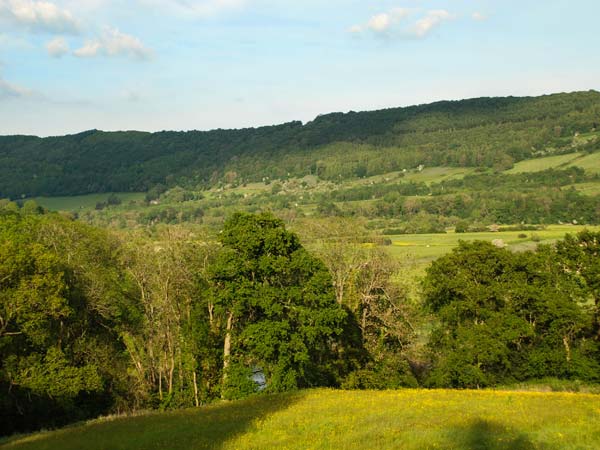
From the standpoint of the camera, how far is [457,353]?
4825cm

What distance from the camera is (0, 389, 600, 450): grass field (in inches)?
770

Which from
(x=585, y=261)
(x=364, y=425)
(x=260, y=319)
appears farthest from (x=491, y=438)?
(x=585, y=261)

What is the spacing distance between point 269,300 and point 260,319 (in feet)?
7.88

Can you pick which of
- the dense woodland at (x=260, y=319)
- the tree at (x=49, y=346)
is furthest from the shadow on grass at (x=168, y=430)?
the tree at (x=49, y=346)

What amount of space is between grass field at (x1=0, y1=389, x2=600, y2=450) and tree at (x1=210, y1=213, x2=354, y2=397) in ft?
24.6

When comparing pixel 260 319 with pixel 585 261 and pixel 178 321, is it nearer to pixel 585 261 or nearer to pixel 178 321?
pixel 178 321

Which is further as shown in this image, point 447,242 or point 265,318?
point 447,242

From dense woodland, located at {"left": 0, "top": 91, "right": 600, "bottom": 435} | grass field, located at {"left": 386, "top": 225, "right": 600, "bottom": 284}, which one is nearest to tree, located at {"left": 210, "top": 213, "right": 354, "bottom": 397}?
dense woodland, located at {"left": 0, "top": 91, "right": 600, "bottom": 435}

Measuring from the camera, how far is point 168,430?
25344 millimetres

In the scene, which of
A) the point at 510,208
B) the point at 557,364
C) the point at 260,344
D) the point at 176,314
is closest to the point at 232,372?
the point at 260,344

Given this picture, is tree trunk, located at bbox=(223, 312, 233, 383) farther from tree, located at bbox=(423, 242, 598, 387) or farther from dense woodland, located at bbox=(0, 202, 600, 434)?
tree, located at bbox=(423, 242, 598, 387)

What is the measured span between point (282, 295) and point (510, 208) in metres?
175

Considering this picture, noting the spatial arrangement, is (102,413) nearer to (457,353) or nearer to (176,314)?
(176,314)

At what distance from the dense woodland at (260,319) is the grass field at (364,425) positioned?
989 centimetres
